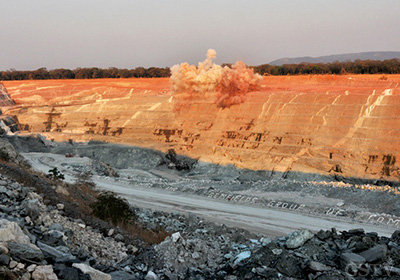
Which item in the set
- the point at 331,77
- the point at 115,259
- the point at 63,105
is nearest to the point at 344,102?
the point at 331,77

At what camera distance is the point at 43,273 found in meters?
5.28

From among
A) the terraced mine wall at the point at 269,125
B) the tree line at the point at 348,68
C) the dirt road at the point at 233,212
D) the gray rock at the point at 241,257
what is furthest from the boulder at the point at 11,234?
the tree line at the point at 348,68

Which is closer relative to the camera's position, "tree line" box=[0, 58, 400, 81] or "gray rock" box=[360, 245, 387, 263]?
"gray rock" box=[360, 245, 387, 263]

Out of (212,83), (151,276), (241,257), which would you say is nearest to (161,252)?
(151,276)

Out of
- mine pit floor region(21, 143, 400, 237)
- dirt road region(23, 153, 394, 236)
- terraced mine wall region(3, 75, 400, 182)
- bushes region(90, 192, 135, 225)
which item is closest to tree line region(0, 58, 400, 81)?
terraced mine wall region(3, 75, 400, 182)

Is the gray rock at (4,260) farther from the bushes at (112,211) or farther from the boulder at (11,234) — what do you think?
the bushes at (112,211)

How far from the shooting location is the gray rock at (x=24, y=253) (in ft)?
17.6

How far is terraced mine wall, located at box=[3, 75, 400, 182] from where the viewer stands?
25812 millimetres

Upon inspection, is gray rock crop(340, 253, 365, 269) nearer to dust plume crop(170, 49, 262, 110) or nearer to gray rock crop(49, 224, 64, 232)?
gray rock crop(49, 224, 64, 232)

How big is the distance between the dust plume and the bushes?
22356 mm

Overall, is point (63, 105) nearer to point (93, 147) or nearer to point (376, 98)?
point (93, 147)

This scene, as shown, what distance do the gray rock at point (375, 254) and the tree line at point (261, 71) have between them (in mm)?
47520

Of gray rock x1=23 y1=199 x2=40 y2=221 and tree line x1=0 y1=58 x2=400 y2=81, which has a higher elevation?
tree line x1=0 y1=58 x2=400 y2=81

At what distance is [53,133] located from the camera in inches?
1561
